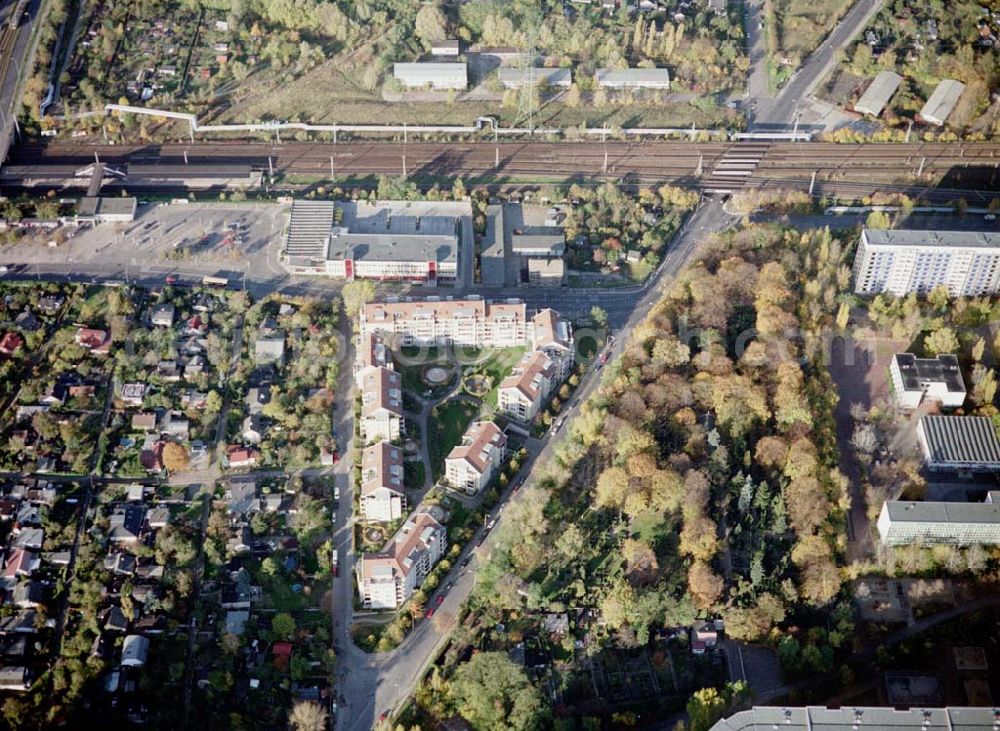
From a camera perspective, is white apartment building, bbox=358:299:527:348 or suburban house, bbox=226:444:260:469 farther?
white apartment building, bbox=358:299:527:348

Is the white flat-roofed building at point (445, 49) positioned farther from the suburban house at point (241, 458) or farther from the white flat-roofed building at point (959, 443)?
the white flat-roofed building at point (959, 443)

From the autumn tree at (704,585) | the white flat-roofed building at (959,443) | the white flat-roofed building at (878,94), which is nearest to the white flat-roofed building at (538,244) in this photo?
the white flat-roofed building at (959,443)

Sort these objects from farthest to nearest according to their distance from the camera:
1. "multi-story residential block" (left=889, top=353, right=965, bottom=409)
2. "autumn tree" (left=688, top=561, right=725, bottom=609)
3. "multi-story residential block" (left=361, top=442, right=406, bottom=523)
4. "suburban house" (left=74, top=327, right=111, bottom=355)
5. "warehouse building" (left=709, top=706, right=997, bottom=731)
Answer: "suburban house" (left=74, top=327, right=111, bottom=355) < "multi-story residential block" (left=889, top=353, right=965, bottom=409) < "multi-story residential block" (left=361, top=442, right=406, bottom=523) < "autumn tree" (left=688, top=561, right=725, bottom=609) < "warehouse building" (left=709, top=706, right=997, bottom=731)

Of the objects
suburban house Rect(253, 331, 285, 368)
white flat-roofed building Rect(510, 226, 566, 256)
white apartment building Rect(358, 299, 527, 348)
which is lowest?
suburban house Rect(253, 331, 285, 368)

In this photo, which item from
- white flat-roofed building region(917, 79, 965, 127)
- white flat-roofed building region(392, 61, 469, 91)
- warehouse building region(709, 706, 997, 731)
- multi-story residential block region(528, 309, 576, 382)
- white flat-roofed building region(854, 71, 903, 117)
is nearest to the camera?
warehouse building region(709, 706, 997, 731)

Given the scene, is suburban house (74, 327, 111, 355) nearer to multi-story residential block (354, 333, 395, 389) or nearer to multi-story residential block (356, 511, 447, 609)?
multi-story residential block (354, 333, 395, 389)

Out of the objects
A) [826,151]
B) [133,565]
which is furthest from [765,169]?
[133,565]

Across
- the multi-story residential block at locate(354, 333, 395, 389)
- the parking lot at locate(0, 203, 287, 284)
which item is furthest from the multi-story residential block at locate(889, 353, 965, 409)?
the parking lot at locate(0, 203, 287, 284)
